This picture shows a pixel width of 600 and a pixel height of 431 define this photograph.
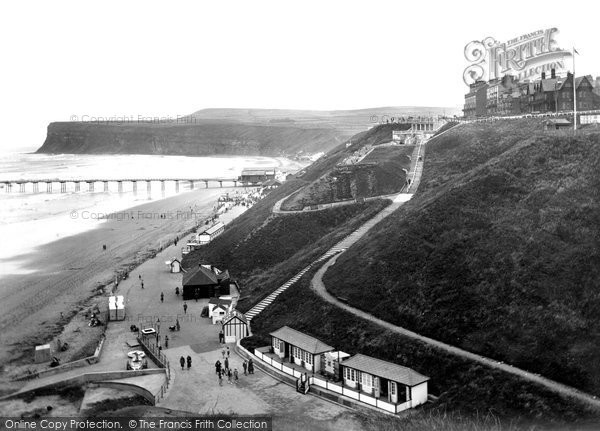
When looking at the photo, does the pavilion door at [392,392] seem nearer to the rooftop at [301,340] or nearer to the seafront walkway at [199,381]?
the seafront walkway at [199,381]

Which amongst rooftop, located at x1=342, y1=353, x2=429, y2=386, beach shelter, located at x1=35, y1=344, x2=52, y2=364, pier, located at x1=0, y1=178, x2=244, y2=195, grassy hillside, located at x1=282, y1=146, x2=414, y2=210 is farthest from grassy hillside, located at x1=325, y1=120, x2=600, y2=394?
pier, located at x1=0, y1=178, x2=244, y2=195

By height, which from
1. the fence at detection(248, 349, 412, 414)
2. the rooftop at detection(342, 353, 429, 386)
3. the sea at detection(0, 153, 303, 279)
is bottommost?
the fence at detection(248, 349, 412, 414)

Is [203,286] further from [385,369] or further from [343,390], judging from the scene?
[385,369]

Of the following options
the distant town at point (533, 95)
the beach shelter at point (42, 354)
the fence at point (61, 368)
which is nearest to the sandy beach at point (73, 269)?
the beach shelter at point (42, 354)

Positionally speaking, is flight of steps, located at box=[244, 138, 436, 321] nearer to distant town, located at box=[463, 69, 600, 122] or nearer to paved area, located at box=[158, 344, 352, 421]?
paved area, located at box=[158, 344, 352, 421]

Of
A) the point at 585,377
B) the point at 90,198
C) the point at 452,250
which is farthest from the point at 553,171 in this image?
the point at 90,198
